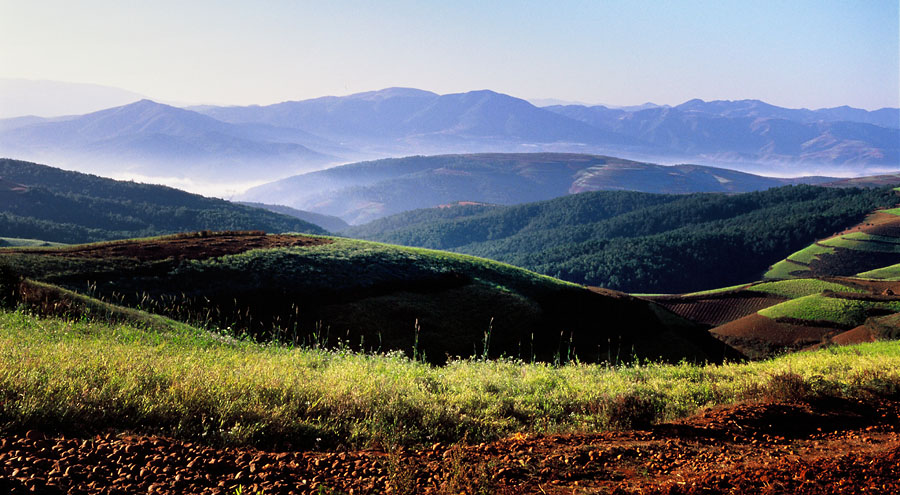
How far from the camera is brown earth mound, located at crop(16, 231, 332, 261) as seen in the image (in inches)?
1122

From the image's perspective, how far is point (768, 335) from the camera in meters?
53.9

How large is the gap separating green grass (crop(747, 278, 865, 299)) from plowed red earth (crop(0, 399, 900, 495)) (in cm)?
7803

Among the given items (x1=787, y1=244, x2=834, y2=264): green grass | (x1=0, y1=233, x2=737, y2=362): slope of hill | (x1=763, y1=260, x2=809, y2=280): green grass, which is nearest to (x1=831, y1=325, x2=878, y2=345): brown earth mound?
(x1=0, y1=233, x2=737, y2=362): slope of hill

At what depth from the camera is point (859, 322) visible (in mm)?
51375

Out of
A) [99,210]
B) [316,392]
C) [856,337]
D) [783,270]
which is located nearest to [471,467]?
[316,392]

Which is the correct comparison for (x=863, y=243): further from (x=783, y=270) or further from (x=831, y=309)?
(x=831, y=309)

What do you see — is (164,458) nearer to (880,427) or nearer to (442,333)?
(880,427)

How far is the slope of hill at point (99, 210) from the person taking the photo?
467 feet

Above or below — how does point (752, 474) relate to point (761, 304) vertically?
above

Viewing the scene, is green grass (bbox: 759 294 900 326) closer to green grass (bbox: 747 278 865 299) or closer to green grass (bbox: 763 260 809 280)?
green grass (bbox: 747 278 865 299)

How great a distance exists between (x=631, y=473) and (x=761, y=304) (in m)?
80.3

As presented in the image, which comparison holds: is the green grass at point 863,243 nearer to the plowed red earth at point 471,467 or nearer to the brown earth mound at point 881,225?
the brown earth mound at point 881,225

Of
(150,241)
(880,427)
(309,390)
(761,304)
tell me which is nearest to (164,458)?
(309,390)

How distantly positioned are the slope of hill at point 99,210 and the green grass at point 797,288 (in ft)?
470
